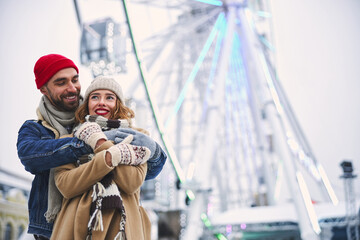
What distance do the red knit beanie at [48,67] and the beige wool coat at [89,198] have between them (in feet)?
1.22

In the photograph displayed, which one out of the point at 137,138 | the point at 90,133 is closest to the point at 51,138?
the point at 90,133

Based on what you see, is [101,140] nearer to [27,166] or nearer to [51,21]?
[27,166]

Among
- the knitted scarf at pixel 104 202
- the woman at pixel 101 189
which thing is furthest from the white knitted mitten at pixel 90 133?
the knitted scarf at pixel 104 202

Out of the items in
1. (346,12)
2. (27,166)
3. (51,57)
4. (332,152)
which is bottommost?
(27,166)

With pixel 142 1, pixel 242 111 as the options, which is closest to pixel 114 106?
pixel 142 1

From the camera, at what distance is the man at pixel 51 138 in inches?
52.7

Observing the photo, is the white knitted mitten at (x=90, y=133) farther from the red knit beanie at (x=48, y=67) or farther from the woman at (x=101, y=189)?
the red knit beanie at (x=48, y=67)

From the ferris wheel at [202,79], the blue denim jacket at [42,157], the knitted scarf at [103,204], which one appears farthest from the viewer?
the ferris wheel at [202,79]

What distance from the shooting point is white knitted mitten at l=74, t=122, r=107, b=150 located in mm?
1319

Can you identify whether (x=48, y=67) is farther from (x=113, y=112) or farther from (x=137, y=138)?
(x=137, y=138)

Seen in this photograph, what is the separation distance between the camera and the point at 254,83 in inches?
350

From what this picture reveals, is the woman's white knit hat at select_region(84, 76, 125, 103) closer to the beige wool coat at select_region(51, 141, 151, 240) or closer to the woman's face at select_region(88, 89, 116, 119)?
the woman's face at select_region(88, 89, 116, 119)

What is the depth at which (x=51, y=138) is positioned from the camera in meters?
1.46

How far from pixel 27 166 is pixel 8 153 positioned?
386 centimetres
